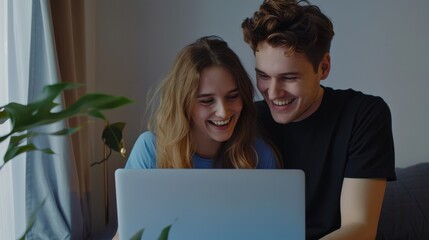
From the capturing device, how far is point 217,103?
1.39 m

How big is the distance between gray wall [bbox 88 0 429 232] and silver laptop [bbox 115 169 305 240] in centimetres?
149

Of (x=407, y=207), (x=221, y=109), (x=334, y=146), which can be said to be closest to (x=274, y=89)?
(x=221, y=109)

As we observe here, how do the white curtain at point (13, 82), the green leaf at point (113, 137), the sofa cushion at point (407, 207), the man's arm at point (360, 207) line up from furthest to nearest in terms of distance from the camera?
the sofa cushion at point (407, 207)
the white curtain at point (13, 82)
the man's arm at point (360, 207)
the green leaf at point (113, 137)

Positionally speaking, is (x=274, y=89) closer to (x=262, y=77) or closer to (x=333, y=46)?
(x=262, y=77)

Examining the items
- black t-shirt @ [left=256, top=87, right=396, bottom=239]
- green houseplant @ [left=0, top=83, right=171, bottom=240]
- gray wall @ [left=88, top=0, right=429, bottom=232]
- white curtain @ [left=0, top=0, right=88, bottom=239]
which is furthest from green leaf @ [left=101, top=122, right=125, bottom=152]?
gray wall @ [left=88, top=0, right=429, bottom=232]

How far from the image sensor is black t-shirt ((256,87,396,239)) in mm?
1378

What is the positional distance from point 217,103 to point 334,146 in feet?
1.17

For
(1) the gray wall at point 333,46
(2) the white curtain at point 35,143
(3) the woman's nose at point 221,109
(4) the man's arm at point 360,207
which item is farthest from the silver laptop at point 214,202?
(1) the gray wall at point 333,46

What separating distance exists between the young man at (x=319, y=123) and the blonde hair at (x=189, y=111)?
2.7 inches

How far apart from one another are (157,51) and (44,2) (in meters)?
0.89

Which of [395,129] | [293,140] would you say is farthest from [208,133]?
[395,129]

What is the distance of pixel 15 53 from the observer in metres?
1.74

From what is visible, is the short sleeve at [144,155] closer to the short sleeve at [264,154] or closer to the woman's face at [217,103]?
the woman's face at [217,103]

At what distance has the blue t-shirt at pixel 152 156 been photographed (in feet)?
4.77
